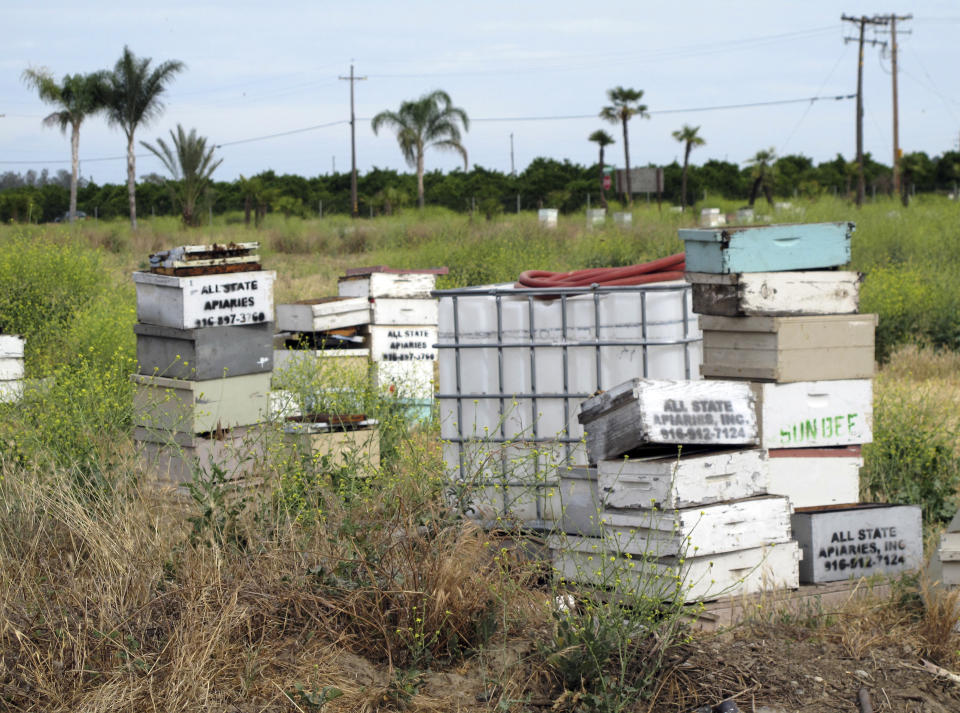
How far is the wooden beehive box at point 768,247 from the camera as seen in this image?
5422 mm

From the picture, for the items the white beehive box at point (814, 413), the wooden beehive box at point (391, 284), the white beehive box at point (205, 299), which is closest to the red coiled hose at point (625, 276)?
the white beehive box at point (814, 413)

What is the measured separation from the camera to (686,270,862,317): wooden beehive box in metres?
5.41

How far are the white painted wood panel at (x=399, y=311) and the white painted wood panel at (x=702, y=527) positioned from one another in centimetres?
555

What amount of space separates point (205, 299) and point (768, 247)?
3.63m

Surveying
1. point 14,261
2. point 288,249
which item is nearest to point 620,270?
point 14,261

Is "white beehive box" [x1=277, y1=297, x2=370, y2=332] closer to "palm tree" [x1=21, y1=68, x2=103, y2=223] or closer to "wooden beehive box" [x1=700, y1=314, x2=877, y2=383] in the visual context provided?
"wooden beehive box" [x1=700, y1=314, x2=877, y2=383]

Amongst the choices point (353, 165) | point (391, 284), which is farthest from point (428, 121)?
point (391, 284)

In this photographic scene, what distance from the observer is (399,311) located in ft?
32.8

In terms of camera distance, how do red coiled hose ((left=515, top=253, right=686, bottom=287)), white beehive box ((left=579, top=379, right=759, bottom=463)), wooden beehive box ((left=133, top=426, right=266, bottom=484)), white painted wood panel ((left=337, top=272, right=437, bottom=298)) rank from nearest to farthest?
white beehive box ((left=579, top=379, right=759, bottom=463)) → red coiled hose ((left=515, top=253, right=686, bottom=287)) → wooden beehive box ((left=133, top=426, right=266, bottom=484)) → white painted wood panel ((left=337, top=272, right=437, bottom=298))

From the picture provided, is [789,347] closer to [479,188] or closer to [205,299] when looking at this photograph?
[205,299]

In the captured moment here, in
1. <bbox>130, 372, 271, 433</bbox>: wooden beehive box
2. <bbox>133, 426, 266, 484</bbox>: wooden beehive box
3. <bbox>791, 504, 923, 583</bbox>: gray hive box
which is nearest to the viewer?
<bbox>791, 504, 923, 583</bbox>: gray hive box

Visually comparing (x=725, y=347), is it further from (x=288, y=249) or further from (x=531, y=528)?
(x=288, y=249)

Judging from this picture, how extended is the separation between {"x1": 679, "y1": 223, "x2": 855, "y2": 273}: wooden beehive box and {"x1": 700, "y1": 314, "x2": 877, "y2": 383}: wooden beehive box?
0.30m

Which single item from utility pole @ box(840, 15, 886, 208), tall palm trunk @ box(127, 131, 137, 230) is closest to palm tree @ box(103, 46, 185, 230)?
tall palm trunk @ box(127, 131, 137, 230)
